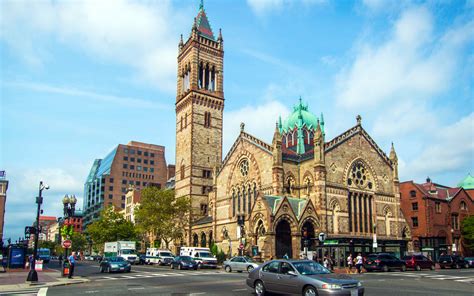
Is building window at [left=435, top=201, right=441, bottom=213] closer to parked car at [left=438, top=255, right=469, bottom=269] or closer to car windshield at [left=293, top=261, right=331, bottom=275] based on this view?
parked car at [left=438, top=255, right=469, bottom=269]

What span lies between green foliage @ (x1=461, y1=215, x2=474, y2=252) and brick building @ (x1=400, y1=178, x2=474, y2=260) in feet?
2.66

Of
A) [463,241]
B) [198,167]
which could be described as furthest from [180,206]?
[463,241]

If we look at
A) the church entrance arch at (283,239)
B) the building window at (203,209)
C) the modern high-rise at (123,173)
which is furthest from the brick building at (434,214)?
the modern high-rise at (123,173)

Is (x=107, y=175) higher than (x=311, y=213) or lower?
higher

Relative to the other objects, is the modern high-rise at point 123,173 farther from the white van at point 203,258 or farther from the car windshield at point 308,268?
the car windshield at point 308,268

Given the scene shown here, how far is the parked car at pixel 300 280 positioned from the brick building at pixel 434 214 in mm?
53305

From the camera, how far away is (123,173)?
147250mm

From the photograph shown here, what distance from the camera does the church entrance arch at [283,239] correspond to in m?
46.2

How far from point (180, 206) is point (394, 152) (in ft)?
101

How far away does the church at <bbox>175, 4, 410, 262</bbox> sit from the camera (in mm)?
46875

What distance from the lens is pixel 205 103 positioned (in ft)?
234

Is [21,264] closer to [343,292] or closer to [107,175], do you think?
[343,292]

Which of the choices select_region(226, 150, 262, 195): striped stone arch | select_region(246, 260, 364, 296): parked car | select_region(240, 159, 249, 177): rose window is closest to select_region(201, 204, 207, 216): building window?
select_region(226, 150, 262, 195): striped stone arch

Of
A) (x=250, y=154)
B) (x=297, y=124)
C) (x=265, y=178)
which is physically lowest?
(x=265, y=178)
